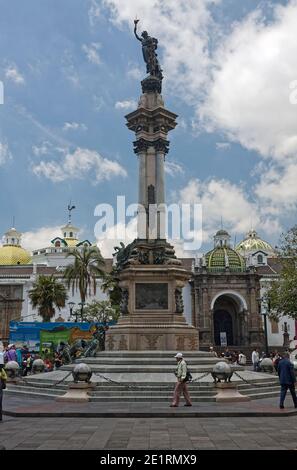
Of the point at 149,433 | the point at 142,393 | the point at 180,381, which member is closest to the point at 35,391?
the point at 142,393

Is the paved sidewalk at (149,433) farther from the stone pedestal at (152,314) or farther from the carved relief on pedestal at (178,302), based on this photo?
the carved relief on pedestal at (178,302)

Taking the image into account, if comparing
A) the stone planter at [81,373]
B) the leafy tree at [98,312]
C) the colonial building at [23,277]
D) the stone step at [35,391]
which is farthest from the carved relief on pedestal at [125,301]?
the colonial building at [23,277]

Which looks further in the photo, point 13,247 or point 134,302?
point 13,247

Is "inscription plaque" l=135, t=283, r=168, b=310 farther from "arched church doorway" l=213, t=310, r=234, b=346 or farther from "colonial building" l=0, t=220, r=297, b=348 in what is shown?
"arched church doorway" l=213, t=310, r=234, b=346

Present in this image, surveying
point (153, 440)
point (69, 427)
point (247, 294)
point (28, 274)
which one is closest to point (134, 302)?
point (69, 427)

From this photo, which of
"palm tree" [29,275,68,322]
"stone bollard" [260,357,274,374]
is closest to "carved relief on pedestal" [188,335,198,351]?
"stone bollard" [260,357,274,374]

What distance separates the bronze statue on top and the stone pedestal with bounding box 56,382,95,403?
16.1 metres

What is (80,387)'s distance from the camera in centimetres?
1542

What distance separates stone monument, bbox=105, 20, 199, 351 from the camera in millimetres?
20000

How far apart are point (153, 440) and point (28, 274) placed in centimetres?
6715

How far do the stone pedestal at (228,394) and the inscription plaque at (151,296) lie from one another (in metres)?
5.55

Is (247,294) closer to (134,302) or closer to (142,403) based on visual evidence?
(134,302)

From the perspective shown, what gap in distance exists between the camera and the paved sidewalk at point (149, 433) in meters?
9.13

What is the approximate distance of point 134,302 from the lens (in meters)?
20.8
